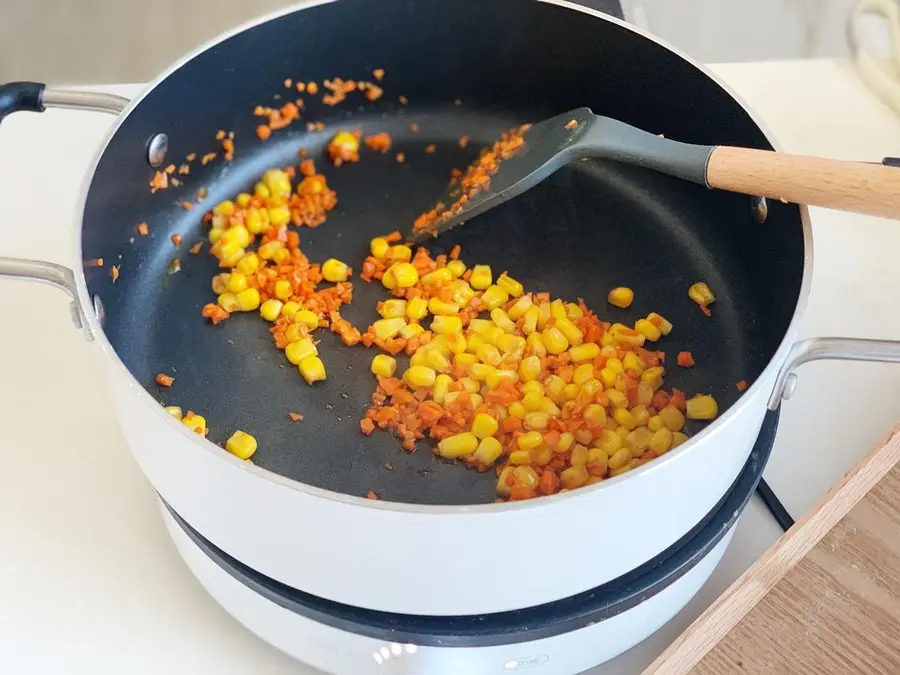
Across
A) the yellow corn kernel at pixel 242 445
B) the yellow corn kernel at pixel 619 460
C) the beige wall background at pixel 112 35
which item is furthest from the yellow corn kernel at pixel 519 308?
the beige wall background at pixel 112 35

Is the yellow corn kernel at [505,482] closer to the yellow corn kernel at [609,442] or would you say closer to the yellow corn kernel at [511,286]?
the yellow corn kernel at [609,442]

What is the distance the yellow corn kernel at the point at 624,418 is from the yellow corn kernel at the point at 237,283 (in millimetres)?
449

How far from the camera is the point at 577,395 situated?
998mm

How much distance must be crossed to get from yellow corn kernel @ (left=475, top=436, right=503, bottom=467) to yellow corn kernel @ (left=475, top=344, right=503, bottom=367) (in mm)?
111

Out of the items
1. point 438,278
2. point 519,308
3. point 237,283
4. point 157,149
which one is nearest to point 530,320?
point 519,308

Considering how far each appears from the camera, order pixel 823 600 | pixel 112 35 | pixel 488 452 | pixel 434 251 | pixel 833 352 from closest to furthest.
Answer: pixel 833 352
pixel 823 600
pixel 488 452
pixel 434 251
pixel 112 35

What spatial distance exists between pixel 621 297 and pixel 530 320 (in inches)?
4.5

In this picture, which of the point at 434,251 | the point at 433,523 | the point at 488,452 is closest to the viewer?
the point at 433,523

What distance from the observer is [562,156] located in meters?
1.05

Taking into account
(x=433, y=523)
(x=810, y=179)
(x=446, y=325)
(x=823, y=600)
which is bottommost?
(x=823, y=600)

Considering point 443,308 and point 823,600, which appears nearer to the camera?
point 823,600

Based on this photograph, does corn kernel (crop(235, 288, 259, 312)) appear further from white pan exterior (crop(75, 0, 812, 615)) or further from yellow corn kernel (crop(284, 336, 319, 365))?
white pan exterior (crop(75, 0, 812, 615))

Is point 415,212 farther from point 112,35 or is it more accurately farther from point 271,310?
point 112,35

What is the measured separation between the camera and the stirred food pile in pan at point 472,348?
3.10 feet
